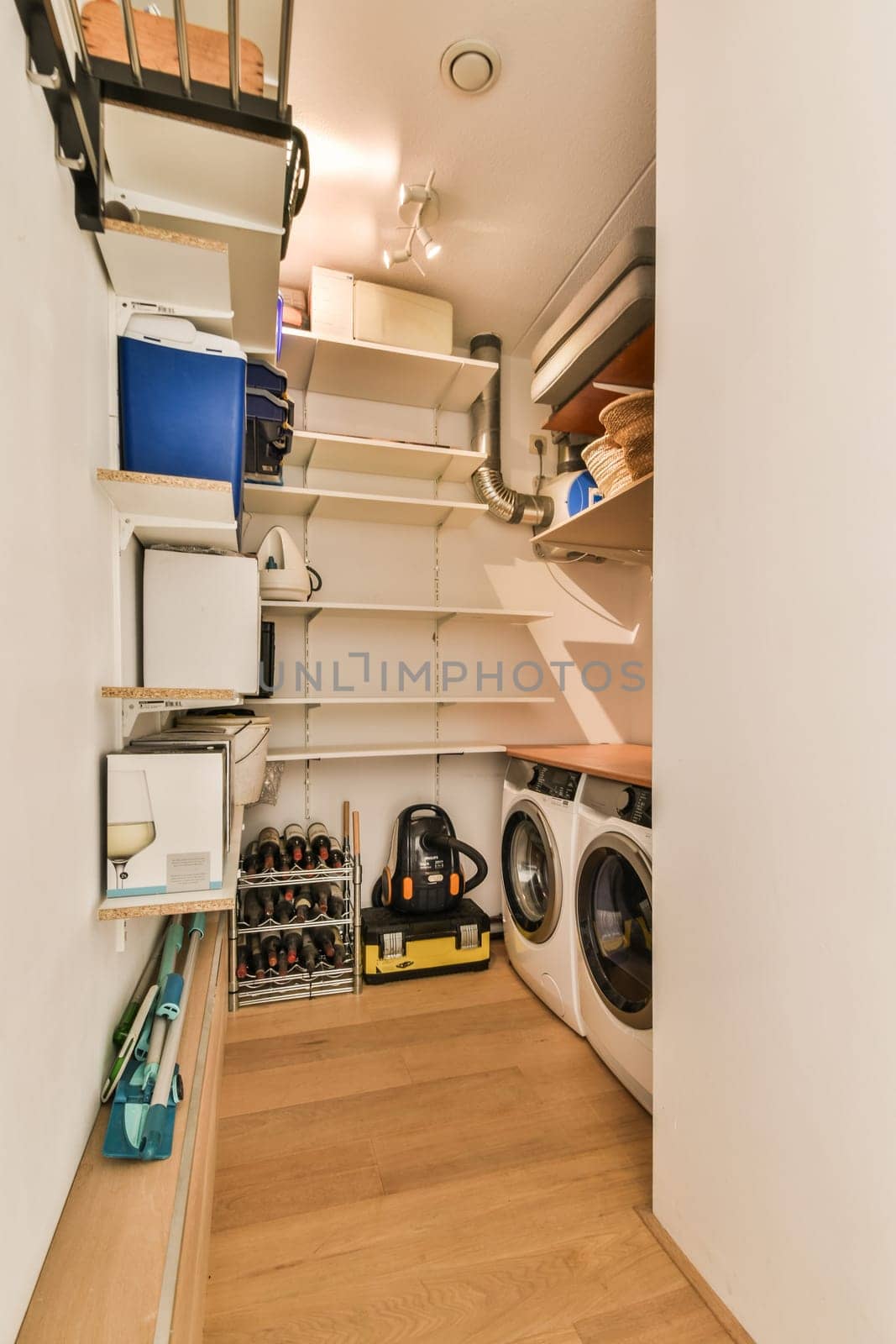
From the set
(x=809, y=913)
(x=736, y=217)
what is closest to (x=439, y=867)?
(x=809, y=913)

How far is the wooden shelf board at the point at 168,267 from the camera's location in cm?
125

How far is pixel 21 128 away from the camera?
83cm

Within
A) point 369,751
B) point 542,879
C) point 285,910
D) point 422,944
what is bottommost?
point 422,944

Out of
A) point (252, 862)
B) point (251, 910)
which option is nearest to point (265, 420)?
point (252, 862)

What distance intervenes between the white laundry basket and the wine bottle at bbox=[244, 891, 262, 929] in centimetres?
74

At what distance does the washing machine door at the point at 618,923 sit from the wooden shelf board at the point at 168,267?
1750 mm

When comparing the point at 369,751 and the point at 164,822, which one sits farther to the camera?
the point at 369,751

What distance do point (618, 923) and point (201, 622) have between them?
61.2 inches

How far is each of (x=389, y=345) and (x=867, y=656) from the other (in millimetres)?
2343

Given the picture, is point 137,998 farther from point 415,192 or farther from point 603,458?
point 415,192

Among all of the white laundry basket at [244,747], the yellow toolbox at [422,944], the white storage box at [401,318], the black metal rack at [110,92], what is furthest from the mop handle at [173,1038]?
the white storage box at [401,318]

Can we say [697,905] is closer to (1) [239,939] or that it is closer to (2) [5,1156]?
(2) [5,1156]

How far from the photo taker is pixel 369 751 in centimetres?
277

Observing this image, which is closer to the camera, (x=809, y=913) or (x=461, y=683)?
(x=809, y=913)
